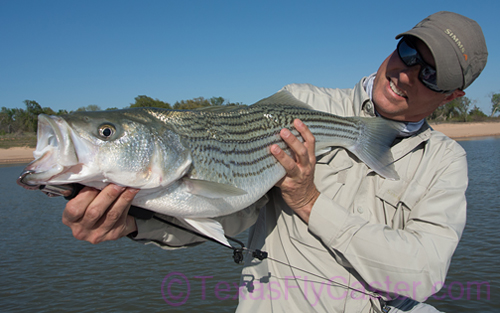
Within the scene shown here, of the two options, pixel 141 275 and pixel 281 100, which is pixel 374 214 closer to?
pixel 281 100

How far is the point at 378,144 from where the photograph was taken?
2.60 meters

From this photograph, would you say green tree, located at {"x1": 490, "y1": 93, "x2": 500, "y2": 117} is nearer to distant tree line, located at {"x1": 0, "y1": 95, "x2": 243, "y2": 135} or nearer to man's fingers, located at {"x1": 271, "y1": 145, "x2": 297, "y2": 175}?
distant tree line, located at {"x1": 0, "y1": 95, "x2": 243, "y2": 135}

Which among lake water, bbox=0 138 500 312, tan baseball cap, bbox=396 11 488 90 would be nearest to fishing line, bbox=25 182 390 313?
tan baseball cap, bbox=396 11 488 90

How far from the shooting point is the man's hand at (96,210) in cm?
177

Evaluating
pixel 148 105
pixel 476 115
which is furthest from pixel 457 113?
pixel 148 105

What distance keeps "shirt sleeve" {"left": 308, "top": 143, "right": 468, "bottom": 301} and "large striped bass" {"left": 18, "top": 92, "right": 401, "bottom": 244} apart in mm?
361

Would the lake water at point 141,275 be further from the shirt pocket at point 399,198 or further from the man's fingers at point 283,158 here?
the man's fingers at point 283,158

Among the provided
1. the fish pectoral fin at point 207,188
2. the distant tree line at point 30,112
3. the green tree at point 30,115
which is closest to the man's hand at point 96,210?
the fish pectoral fin at point 207,188

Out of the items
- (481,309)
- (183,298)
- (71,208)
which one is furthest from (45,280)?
(481,309)

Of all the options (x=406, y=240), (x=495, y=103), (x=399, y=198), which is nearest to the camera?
(x=406, y=240)

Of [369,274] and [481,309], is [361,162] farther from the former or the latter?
[481,309]

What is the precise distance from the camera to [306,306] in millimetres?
2352

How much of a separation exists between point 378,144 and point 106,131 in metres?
2.00

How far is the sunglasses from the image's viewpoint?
2.52m
